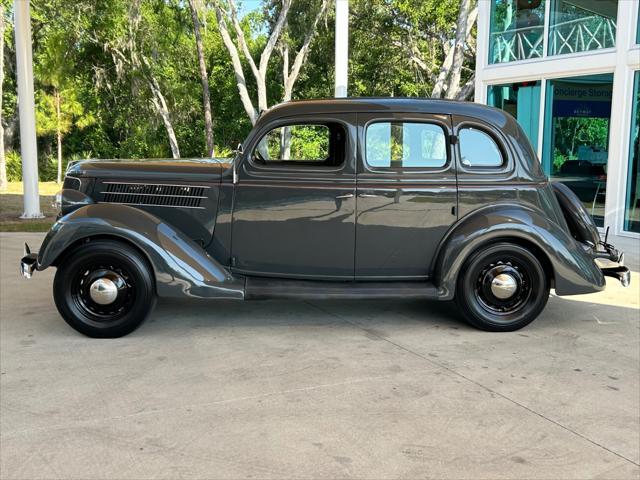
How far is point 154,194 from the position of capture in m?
5.07

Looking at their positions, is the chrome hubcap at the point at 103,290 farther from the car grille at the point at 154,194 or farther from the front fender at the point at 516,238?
the front fender at the point at 516,238

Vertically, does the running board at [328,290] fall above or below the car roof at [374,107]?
below

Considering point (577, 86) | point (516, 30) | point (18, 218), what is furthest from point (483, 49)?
point (18, 218)

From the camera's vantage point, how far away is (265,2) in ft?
79.9

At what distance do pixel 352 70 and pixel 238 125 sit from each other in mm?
7679

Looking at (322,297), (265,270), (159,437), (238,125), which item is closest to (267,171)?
(265,270)

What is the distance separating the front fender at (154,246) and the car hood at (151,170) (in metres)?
0.37

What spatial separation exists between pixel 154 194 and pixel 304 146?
1458 mm

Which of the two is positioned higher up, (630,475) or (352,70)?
(352,70)

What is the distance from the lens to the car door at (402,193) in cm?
500

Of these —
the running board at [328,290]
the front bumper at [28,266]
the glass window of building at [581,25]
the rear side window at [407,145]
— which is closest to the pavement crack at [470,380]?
the running board at [328,290]

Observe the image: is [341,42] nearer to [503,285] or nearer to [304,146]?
[304,146]

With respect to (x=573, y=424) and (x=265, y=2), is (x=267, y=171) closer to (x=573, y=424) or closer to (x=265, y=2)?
(x=573, y=424)

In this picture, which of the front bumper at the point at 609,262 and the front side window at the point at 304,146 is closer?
the front side window at the point at 304,146
